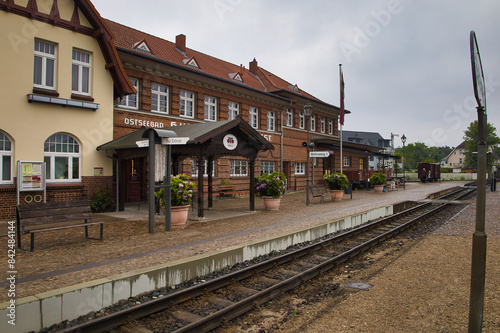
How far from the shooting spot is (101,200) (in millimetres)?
13977

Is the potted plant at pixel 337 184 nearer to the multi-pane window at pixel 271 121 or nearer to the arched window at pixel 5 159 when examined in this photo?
the multi-pane window at pixel 271 121

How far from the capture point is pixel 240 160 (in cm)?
2308

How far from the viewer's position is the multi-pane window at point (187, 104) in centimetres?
1931

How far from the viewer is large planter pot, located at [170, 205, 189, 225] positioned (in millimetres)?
10367

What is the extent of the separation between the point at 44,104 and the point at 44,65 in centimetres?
148

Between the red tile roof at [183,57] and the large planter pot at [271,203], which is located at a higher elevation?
the red tile roof at [183,57]

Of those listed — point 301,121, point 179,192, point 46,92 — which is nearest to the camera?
point 179,192

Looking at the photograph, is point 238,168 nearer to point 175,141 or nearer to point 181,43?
point 181,43

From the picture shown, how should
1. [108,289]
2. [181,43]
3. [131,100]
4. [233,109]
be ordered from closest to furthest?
[108,289] < [131,100] < [233,109] < [181,43]

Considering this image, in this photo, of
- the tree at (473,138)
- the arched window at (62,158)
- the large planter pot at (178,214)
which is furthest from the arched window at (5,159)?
the tree at (473,138)

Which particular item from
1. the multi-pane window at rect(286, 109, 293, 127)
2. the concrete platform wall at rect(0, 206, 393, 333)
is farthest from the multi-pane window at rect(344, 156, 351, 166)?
the concrete platform wall at rect(0, 206, 393, 333)

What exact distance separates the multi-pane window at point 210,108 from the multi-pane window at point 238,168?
10.8ft

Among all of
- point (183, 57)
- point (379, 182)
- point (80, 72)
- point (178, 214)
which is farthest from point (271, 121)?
point (178, 214)

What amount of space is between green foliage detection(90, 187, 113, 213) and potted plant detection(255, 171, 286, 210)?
6.17 meters
